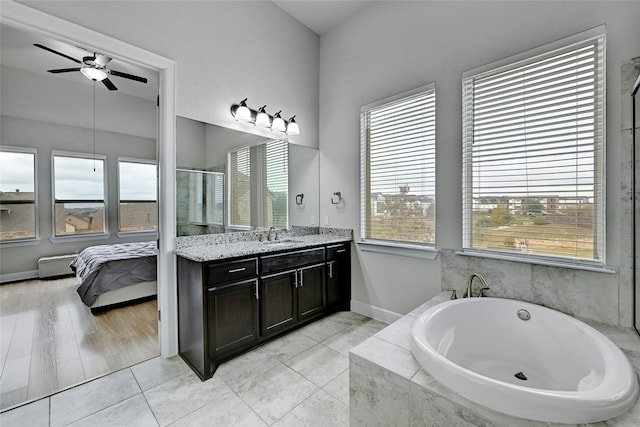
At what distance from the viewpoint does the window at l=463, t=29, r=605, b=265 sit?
1.83 meters

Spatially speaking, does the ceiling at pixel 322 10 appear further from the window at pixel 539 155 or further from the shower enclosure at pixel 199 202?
the shower enclosure at pixel 199 202

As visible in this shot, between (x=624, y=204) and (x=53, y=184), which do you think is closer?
(x=624, y=204)

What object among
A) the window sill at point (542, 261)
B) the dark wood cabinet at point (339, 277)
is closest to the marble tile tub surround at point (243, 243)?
the dark wood cabinet at point (339, 277)

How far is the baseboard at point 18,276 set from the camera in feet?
13.8

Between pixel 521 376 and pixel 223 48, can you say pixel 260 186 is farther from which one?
pixel 521 376

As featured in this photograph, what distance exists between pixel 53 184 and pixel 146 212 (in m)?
1.48

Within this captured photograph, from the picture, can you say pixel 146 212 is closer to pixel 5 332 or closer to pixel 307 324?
pixel 5 332

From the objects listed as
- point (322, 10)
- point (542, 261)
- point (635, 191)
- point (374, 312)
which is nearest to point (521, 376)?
point (542, 261)

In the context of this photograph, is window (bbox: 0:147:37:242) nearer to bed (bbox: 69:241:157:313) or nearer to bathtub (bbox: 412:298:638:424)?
bed (bbox: 69:241:157:313)

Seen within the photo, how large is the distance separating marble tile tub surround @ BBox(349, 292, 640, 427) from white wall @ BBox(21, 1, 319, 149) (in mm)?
2363

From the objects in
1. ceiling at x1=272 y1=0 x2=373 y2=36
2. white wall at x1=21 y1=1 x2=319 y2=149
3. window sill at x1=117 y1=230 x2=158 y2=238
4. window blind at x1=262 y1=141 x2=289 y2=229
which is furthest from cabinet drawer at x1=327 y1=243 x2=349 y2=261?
window sill at x1=117 y1=230 x2=158 y2=238

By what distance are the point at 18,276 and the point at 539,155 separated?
694 centimetres

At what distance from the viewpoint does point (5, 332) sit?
2.62 meters

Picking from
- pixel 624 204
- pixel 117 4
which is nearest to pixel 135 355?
pixel 117 4
